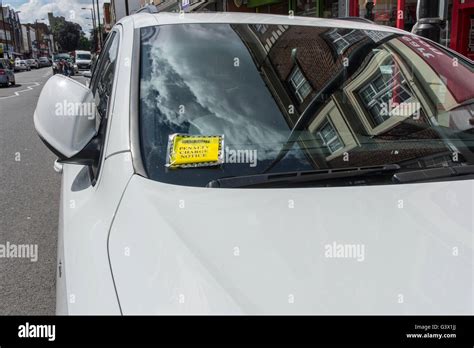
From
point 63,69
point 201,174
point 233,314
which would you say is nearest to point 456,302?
point 233,314

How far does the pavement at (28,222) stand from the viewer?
10.4 feet

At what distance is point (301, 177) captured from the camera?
5.50 ft

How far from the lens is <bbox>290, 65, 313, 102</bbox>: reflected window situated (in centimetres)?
215

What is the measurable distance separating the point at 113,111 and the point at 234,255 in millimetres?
873

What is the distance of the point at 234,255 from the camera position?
1.31m

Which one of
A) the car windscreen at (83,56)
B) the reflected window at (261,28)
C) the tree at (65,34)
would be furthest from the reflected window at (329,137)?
the tree at (65,34)

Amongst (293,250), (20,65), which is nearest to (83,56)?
(20,65)

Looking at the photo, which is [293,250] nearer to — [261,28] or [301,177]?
[301,177]

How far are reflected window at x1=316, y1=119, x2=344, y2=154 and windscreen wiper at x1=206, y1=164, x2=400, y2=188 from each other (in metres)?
0.18

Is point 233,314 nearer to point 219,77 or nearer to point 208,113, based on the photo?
point 208,113
